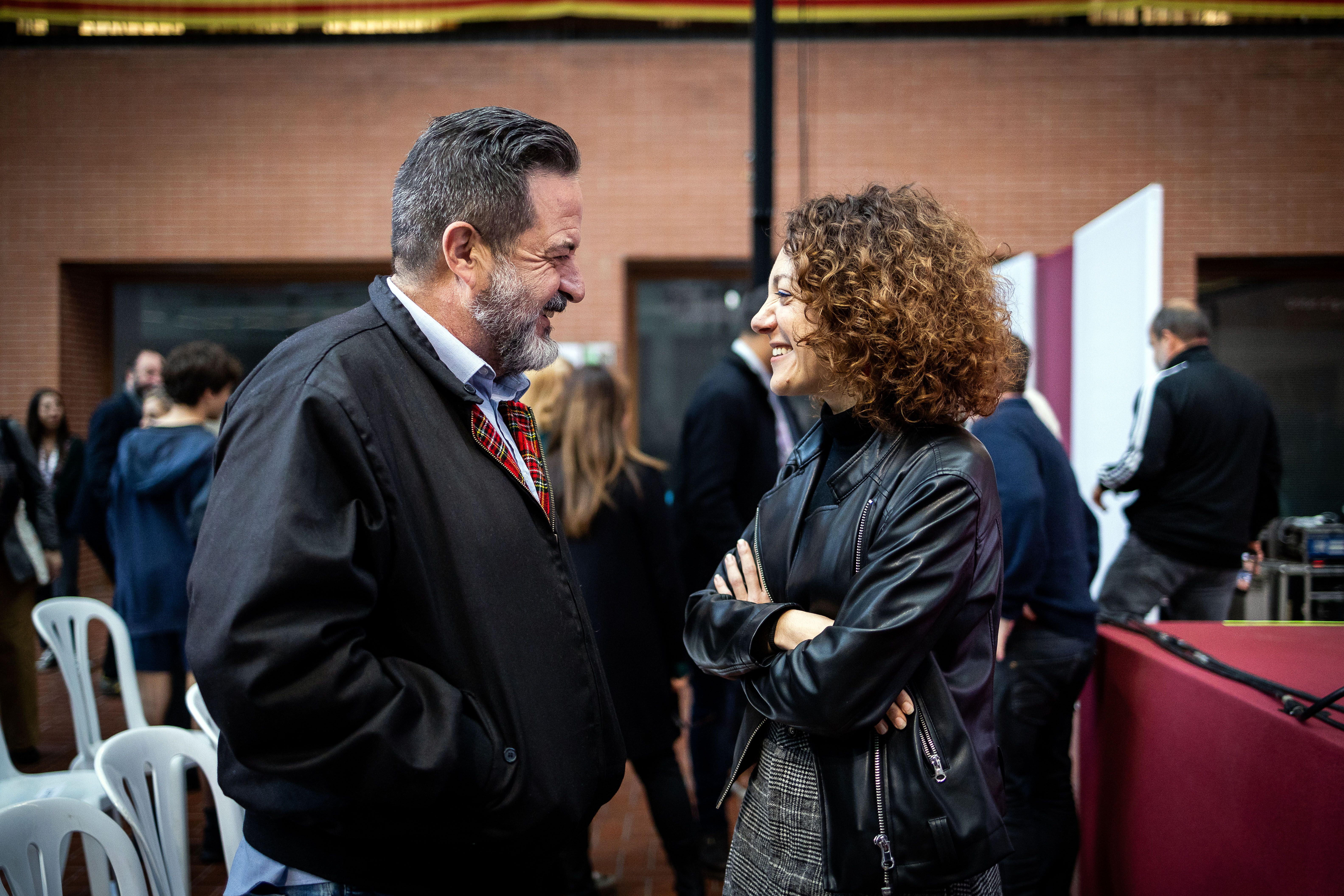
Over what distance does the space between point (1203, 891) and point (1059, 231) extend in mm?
7053

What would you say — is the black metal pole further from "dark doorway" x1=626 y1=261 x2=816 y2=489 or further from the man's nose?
"dark doorway" x1=626 y1=261 x2=816 y2=489

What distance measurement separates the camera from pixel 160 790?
2.12 metres

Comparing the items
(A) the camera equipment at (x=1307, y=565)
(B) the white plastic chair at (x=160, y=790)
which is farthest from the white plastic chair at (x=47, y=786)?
(A) the camera equipment at (x=1307, y=565)

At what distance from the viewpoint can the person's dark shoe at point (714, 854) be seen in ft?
11.2

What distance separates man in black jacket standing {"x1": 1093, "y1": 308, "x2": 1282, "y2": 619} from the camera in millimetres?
3889

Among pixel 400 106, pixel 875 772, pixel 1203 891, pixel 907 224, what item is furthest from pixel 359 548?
pixel 400 106

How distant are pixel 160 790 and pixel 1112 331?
4988mm

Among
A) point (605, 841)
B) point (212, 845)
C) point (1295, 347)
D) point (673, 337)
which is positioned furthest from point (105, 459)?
point (1295, 347)

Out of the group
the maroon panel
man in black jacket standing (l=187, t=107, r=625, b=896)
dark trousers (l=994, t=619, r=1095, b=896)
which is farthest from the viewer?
the maroon panel

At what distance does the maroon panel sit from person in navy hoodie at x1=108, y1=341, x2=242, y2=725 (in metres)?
5.07

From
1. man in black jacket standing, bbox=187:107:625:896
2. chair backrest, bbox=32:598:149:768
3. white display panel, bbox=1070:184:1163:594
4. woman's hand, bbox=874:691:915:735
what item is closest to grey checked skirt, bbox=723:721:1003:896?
woman's hand, bbox=874:691:915:735

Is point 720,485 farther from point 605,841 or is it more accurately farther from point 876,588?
point 876,588

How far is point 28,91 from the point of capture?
8.28 metres

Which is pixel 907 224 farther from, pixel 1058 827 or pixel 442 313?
pixel 1058 827
